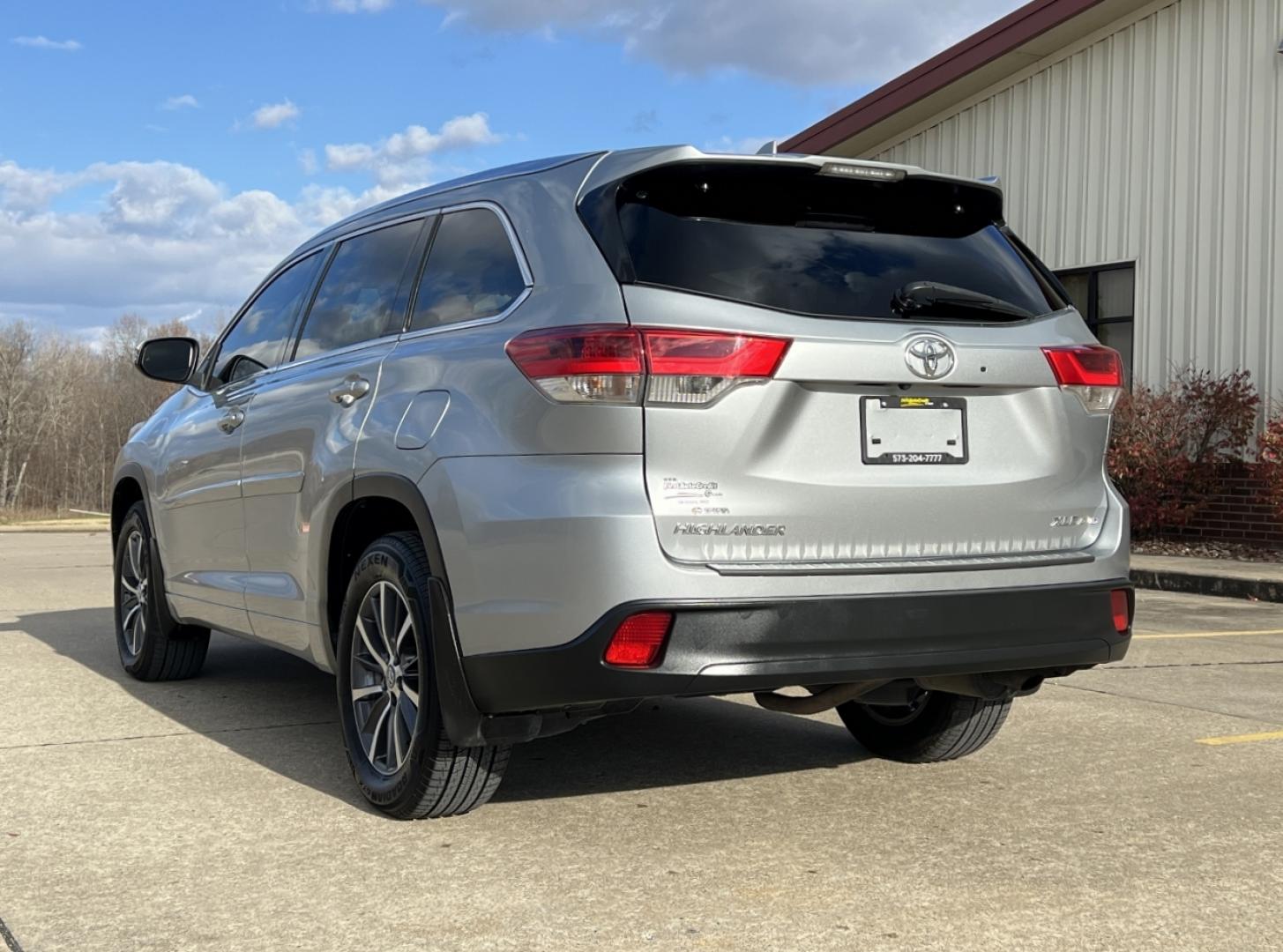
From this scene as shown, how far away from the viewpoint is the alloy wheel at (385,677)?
4.29m

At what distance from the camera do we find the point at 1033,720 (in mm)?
5871

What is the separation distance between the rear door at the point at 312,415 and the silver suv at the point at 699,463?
0.04m

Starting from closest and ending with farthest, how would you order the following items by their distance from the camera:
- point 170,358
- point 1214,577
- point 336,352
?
1. point 336,352
2. point 170,358
3. point 1214,577

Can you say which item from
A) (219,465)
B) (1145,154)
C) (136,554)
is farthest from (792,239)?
(1145,154)

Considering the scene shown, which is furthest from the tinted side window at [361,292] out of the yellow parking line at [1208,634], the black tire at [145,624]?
the yellow parking line at [1208,634]

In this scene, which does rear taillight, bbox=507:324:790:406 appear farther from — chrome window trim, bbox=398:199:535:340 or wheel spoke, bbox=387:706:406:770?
wheel spoke, bbox=387:706:406:770

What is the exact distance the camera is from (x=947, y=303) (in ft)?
13.5

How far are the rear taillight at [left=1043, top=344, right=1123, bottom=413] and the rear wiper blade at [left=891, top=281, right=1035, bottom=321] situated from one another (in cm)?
16

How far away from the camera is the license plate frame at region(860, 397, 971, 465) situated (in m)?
3.88

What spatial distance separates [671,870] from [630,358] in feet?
4.30

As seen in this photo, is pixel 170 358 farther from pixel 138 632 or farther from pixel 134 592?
pixel 138 632

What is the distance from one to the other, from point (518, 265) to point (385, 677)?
130cm

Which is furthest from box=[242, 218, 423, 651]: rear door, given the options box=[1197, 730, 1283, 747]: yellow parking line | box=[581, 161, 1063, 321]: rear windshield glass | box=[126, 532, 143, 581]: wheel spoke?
box=[1197, 730, 1283, 747]: yellow parking line

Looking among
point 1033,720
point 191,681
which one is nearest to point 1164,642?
point 1033,720
